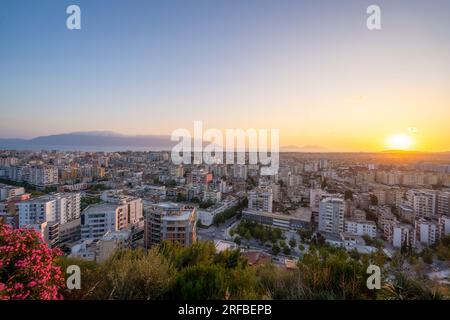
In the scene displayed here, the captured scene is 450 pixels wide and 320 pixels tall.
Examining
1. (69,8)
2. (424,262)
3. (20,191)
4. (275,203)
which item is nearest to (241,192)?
(275,203)

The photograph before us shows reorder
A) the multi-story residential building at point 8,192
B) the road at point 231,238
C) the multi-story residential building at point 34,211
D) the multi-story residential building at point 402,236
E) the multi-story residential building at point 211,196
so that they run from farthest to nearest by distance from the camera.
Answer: the multi-story residential building at point 211,196
the multi-story residential building at point 8,192
the multi-story residential building at point 34,211
the road at point 231,238
the multi-story residential building at point 402,236

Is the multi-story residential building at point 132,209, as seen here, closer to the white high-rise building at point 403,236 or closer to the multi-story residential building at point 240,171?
the white high-rise building at point 403,236

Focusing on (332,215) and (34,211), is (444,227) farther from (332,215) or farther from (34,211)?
(34,211)

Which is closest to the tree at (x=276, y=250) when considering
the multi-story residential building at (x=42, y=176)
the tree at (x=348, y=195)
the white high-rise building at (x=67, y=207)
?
the tree at (x=348, y=195)

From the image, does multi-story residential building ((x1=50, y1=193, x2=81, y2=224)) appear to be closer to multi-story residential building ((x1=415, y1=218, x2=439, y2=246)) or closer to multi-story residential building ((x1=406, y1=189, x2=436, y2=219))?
multi-story residential building ((x1=415, y1=218, x2=439, y2=246))

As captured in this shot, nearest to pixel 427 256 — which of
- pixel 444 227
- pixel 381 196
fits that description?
pixel 444 227

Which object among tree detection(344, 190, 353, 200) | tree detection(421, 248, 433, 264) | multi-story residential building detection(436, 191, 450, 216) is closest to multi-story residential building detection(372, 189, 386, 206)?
tree detection(344, 190, 353, 200)

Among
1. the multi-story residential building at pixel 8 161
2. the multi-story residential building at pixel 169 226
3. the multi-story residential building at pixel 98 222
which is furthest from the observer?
the multi-story residential building at pixel 8 161
